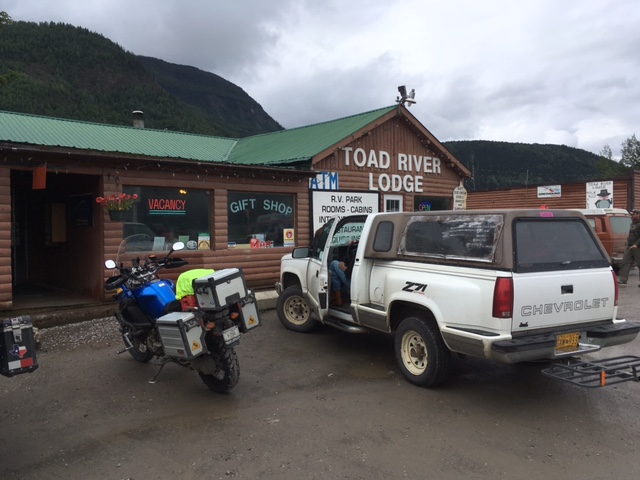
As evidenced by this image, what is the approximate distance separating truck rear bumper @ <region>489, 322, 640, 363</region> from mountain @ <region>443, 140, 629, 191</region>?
50.8 m

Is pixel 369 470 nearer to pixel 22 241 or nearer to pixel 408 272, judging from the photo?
pixel 408 272

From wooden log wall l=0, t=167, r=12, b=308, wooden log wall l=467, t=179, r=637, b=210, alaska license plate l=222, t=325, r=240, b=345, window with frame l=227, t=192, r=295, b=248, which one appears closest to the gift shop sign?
window with frame l=227, t=192, r=295, b=248

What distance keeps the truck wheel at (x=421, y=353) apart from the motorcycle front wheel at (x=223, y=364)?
69.6 inches

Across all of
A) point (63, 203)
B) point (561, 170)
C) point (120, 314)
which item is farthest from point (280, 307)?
point (561, 170)

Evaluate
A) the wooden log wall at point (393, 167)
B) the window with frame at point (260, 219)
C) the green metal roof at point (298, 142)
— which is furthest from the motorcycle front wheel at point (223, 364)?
the wooden log wall at point (393, 167)

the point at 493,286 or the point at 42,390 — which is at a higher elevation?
the point at 493,286

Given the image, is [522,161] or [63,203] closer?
[63,203]

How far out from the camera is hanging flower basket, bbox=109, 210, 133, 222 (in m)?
8.64

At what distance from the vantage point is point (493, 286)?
14.2 ft

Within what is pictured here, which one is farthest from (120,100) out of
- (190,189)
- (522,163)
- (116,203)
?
(116,203)

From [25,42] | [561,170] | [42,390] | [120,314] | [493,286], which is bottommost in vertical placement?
[42,390]

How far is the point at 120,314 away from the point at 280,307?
2681 millimetres

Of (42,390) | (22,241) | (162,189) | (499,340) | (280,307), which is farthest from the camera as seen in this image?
(22,241)

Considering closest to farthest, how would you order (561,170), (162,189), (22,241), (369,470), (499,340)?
(369,470) < (499,340) < (162,189) < (22,241) < (561,170)
